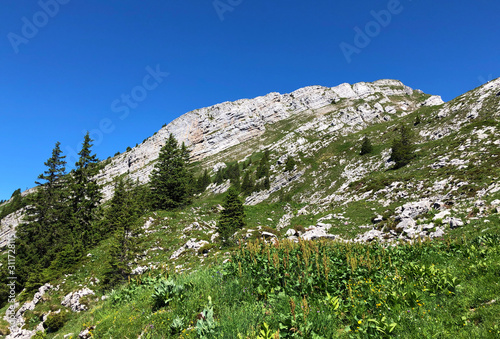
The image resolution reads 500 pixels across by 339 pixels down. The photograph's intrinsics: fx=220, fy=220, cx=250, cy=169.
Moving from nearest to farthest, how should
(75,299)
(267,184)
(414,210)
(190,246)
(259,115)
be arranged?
(75,299), (190,246), (414,210), (267,184), (259,115)

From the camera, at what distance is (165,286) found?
6762 mm

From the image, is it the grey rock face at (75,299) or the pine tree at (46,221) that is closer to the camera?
the grey rock face at (75,299)

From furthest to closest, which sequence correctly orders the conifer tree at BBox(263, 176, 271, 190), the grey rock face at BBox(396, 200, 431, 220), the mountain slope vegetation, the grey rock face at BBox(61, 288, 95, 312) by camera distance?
the conifer tree at BBox(263, 176, 271, 190)
the grey rock face at BBox(396, 200, 431, 220)
the grey rock face at BBox(61, 288, 95, 312)
the mountain slope vegetation

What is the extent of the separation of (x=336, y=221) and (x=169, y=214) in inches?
750

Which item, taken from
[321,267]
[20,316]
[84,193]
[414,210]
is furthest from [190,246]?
[84,193]

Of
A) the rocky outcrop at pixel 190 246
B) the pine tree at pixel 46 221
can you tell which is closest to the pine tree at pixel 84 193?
the pine tree at pixel 46 221

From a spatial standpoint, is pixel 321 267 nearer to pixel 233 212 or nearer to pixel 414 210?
pixel 414 210

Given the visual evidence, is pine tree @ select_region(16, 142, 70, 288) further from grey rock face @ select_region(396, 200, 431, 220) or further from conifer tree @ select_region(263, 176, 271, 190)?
conifer tree @ select_region(263, 176, 271, 190)

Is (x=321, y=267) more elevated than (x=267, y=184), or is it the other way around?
(x=267, y=184)

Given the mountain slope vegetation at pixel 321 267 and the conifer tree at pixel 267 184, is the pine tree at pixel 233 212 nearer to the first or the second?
the mountain slope vegetation at pixel 321 267

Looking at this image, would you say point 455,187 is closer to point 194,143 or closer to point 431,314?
point 431,314

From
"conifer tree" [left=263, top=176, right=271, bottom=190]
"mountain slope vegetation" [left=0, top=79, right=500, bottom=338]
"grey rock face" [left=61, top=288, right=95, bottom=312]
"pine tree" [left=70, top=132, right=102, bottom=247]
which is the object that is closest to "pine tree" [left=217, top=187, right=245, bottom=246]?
"mountain slope vegetation" [left=0, top=79, right=500, bottom=338]

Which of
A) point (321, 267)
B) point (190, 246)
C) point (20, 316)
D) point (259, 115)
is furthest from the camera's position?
point (259, 115)

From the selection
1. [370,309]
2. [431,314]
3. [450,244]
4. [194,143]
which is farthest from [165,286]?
[194,143]
